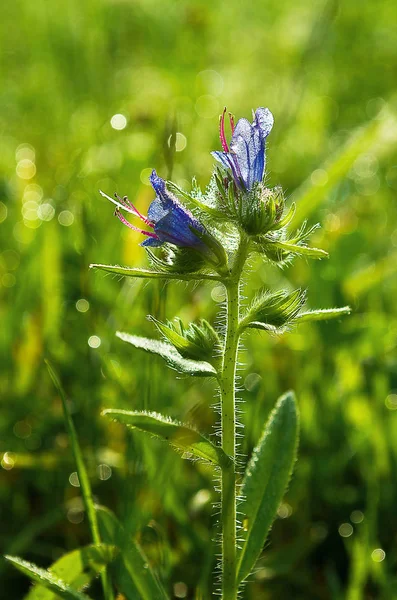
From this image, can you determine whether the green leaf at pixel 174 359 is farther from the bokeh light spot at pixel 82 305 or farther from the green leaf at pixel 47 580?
the bokeh light spot at pixel 82 305

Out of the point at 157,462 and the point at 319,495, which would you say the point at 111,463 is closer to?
the point at 157,462

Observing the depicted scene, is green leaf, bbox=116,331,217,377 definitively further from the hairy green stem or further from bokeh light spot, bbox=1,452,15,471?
bokeh light spot, bbox=1,452,15,471

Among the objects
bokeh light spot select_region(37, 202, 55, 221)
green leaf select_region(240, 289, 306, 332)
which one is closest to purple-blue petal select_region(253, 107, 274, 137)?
green leaf select_region(240, 289, 306, 332)

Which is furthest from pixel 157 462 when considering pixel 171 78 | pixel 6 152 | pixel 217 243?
pixel 171 78

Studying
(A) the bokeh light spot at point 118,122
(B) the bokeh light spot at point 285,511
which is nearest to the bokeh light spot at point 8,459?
(B) the bokeh light spot at point 285,511

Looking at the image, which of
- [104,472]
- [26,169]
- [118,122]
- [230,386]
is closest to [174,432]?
[230,386]
